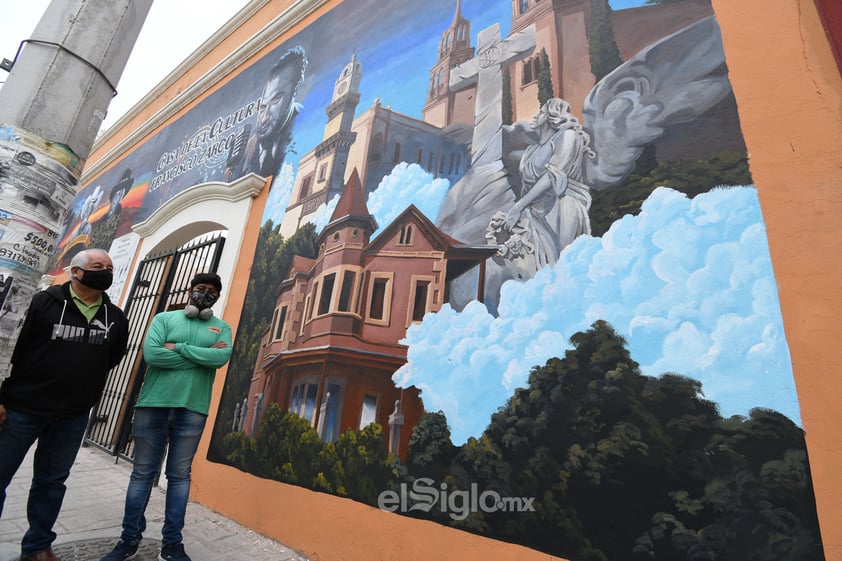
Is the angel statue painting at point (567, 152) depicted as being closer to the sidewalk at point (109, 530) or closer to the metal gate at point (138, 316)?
the sidewalk at point (109, 530)

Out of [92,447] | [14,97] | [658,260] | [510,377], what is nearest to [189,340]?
[14,97]

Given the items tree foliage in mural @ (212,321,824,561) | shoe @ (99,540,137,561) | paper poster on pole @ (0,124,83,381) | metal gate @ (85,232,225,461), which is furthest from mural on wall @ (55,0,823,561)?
paper poster on pole @ (0,124,83,381)

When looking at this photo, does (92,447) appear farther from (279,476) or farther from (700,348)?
(700,348)

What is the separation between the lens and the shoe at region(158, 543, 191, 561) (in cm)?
237

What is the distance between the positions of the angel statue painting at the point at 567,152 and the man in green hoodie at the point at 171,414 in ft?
5.10

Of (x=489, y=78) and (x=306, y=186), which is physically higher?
(x=489, y=78)

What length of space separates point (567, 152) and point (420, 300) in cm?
130

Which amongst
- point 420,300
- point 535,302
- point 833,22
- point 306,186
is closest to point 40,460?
point 420,300

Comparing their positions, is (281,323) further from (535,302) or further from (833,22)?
(833,22)

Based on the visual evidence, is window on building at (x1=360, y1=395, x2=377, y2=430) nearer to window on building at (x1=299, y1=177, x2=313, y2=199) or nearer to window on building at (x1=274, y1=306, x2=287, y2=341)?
window on building at (x1=274, y1=306, x2=287, y2=341)

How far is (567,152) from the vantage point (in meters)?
2.60

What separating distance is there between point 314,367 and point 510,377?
170 centimetres

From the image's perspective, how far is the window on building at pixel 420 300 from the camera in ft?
9.76

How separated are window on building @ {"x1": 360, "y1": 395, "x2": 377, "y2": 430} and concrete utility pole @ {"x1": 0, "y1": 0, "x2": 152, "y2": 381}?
1.83 m
